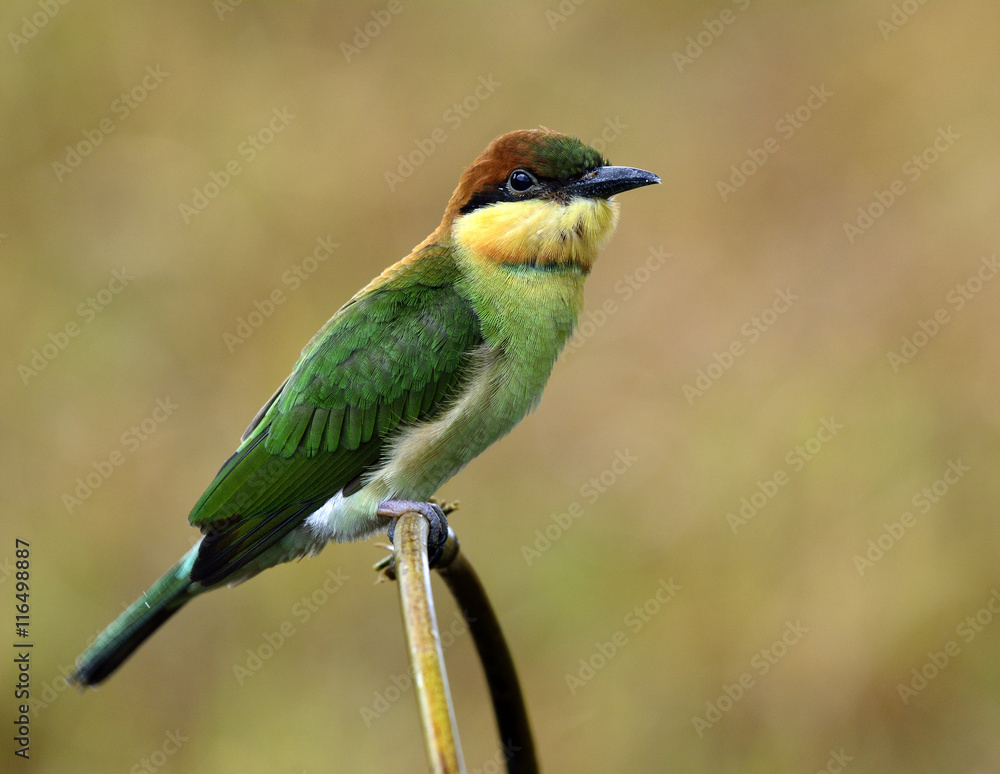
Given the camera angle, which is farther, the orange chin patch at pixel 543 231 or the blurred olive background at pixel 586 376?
the blurred olive background at pixel 586 376

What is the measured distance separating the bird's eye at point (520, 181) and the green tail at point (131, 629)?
149 cm

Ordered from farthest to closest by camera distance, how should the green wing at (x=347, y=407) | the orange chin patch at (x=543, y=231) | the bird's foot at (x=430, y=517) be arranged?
1. the orange chin patch at (x=543, y=231)
2. the green wing at (x=347, y=407)
3. the bird's foot at (x=430, y=517)

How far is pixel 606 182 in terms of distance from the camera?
3197 millimetres

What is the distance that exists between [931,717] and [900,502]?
1.02m

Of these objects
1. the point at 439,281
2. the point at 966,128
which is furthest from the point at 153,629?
the point at 966,128

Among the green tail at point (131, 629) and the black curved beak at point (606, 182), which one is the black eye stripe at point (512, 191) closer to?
the black curved beak at point (606, 182)

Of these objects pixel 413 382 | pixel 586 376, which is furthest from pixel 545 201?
pixel 586 376

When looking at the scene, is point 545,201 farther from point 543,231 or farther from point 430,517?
point 430,517

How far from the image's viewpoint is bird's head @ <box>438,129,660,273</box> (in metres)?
3.21

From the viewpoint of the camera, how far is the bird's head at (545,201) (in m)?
3.21

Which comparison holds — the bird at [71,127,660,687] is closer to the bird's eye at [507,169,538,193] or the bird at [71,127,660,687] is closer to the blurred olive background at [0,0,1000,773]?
the bird's eye at [507,169,538,193]

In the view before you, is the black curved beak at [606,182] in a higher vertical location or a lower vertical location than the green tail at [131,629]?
higher

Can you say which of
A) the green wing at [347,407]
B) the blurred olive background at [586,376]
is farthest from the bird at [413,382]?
the blurred olive background at [586,376]

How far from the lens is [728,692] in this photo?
16.3 feet
